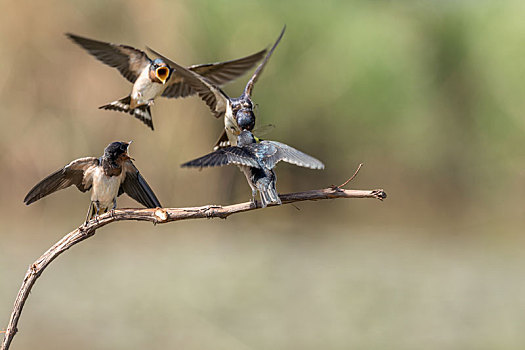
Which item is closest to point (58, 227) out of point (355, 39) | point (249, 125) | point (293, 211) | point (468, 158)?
point (293, 211)

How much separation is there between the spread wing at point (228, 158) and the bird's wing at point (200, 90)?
0.27 meters

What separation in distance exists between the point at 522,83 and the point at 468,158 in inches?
48.2

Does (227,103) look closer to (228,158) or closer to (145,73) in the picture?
(145,73)

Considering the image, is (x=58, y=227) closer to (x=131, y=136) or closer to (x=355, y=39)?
(x=131, y=136)

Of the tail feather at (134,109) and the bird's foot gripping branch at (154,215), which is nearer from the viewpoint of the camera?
the bird's foot gripping branch at (154,215)

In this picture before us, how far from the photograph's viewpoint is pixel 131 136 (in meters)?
8.67

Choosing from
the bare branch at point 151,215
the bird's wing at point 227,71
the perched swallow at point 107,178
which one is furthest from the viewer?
the bird's wing at point 227,71

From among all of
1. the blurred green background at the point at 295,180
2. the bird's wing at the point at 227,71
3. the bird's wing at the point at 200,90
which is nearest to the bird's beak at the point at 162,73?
the bird's wing at the point at 200,90

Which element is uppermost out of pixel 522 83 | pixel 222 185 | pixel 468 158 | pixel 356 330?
pixel 522 83

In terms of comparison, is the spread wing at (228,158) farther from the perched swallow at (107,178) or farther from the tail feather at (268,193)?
the perched swallow at (107,178)

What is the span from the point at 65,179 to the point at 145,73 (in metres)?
0.46

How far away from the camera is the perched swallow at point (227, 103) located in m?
2.31

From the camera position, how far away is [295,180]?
945 centimetres

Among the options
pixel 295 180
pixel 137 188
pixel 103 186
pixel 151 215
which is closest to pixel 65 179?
pixel 103 186
